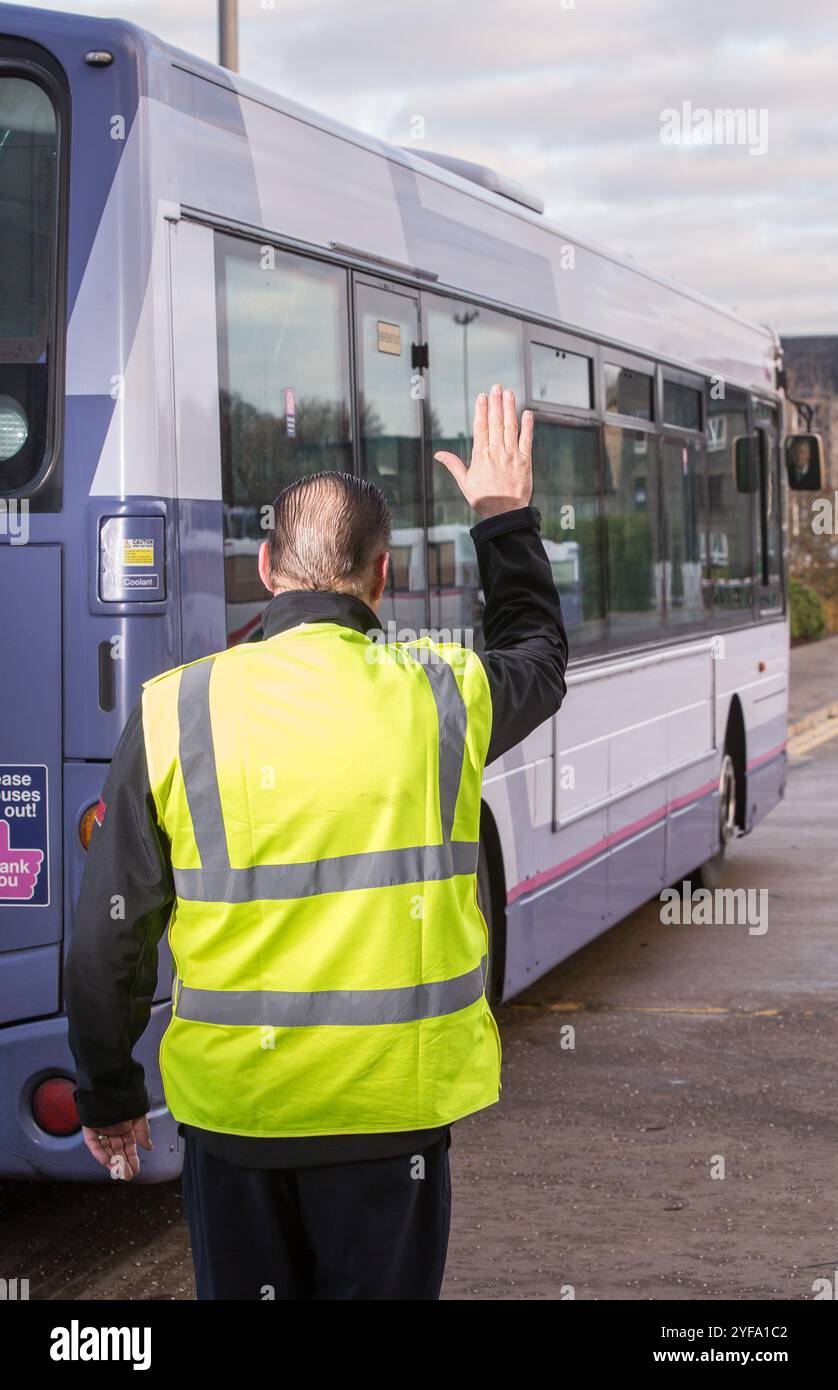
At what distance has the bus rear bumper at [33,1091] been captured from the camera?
4699 mm

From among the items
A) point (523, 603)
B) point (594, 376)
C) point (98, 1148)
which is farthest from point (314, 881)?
point (594, 376)

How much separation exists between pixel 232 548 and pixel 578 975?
442 centimetres

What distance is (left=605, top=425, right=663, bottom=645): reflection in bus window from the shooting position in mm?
8414

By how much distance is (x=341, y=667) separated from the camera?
2.67 m

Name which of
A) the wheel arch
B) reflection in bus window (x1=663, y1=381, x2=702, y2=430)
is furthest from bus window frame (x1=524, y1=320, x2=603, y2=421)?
the wheel arch

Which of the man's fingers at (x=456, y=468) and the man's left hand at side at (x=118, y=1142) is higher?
the man's fingers at (x=456, y=468)

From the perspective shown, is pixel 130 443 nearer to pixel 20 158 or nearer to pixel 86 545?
pixel 86 545

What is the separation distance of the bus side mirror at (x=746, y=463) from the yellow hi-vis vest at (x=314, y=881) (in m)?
8.44

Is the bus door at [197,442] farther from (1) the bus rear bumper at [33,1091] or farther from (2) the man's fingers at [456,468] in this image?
(2) the man's fingers at [456,468]

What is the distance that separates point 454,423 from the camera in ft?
21.7

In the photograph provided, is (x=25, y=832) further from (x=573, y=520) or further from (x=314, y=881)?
(x=573, y=520)

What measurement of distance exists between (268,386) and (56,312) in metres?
0.73

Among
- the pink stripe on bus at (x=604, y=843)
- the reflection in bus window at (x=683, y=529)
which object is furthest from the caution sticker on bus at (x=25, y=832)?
the reflection in bus window at (x=683, y=529)

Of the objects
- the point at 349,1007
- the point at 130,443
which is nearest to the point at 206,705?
the point at 349,1007
